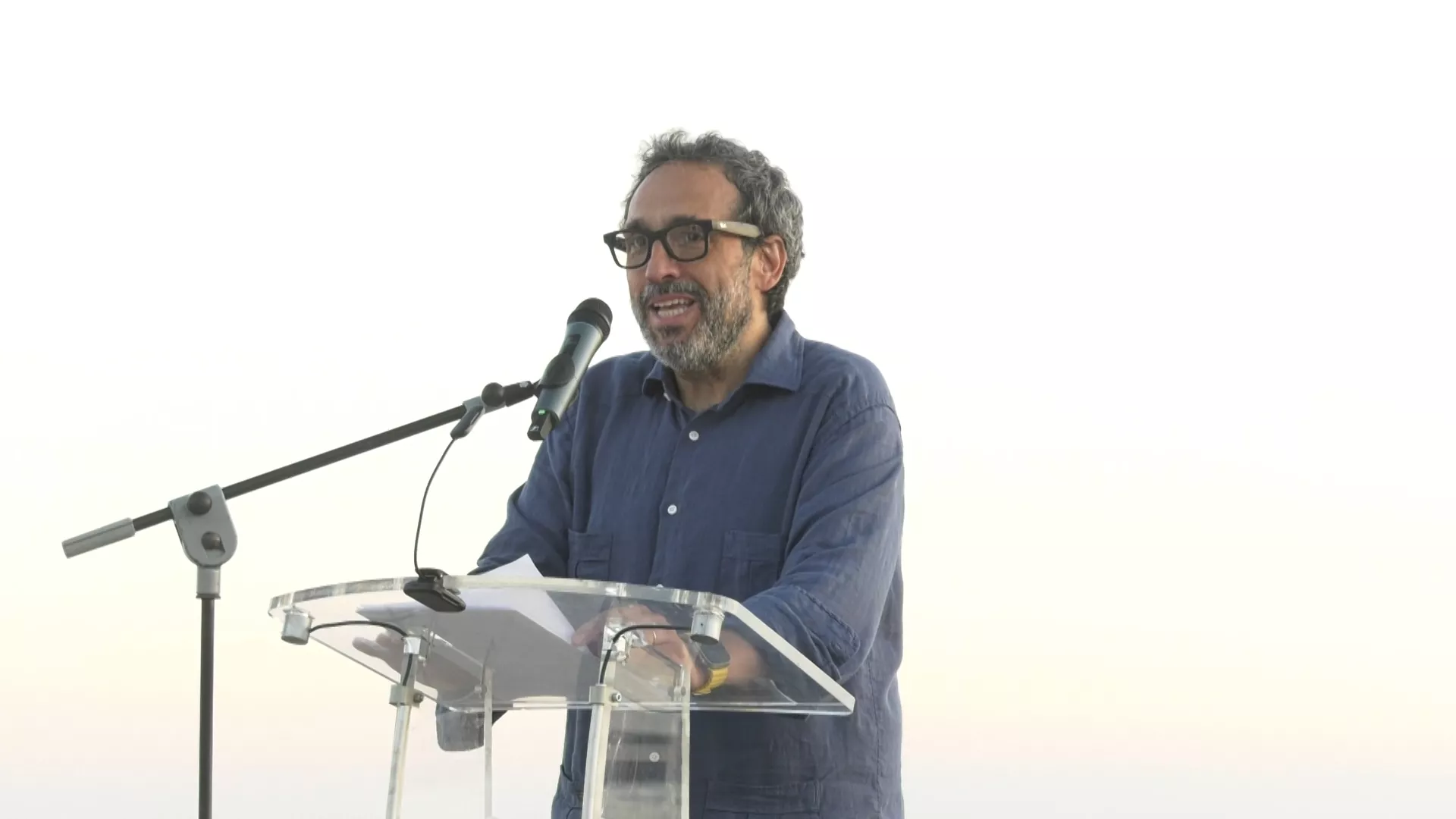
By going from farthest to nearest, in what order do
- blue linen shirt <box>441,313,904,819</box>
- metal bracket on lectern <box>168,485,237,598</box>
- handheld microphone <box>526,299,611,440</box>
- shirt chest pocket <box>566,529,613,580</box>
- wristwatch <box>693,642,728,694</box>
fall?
1. shirt chest pocket <box>566,529,613,580</box>
2. blue linen shirt <box>441,313,904,819</box>
3. metal bracket on lectern <box>168,485,237,598</box>
4. handheld microphone <box>526,299,611,440</box>
5. wristwatch <box>693,642,728,694</box>

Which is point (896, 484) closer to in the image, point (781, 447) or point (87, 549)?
point (781, 447)

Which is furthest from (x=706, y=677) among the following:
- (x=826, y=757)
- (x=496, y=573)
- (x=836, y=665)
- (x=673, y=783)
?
(x=826, y=757)

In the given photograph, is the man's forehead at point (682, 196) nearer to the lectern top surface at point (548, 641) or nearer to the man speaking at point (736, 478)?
the man speaking at point (736, 478)

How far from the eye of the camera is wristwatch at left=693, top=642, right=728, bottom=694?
6.96 ft

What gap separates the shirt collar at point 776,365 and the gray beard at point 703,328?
6 cm

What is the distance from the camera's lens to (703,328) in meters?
3.10

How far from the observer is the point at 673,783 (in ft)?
6.93

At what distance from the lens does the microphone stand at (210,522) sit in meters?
2.43

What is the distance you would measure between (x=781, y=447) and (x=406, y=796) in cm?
105

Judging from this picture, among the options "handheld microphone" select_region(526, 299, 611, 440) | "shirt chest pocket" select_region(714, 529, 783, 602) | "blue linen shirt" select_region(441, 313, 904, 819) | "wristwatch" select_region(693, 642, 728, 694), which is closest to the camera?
"wristwatch" select_region(693, 642, 728, 694)

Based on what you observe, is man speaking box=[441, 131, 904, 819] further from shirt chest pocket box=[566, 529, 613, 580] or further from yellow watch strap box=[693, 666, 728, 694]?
yellow watch strap box=[693, 666, 728, 694]

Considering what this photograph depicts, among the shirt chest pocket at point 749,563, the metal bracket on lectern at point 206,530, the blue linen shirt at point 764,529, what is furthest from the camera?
the shirt chest pocket at point 749,563

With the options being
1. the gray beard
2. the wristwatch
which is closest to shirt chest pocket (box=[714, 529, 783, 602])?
the gray beard

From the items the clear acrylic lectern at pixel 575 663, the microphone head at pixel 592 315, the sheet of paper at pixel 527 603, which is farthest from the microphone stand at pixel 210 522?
the sheet of paper at pixel 527 603
